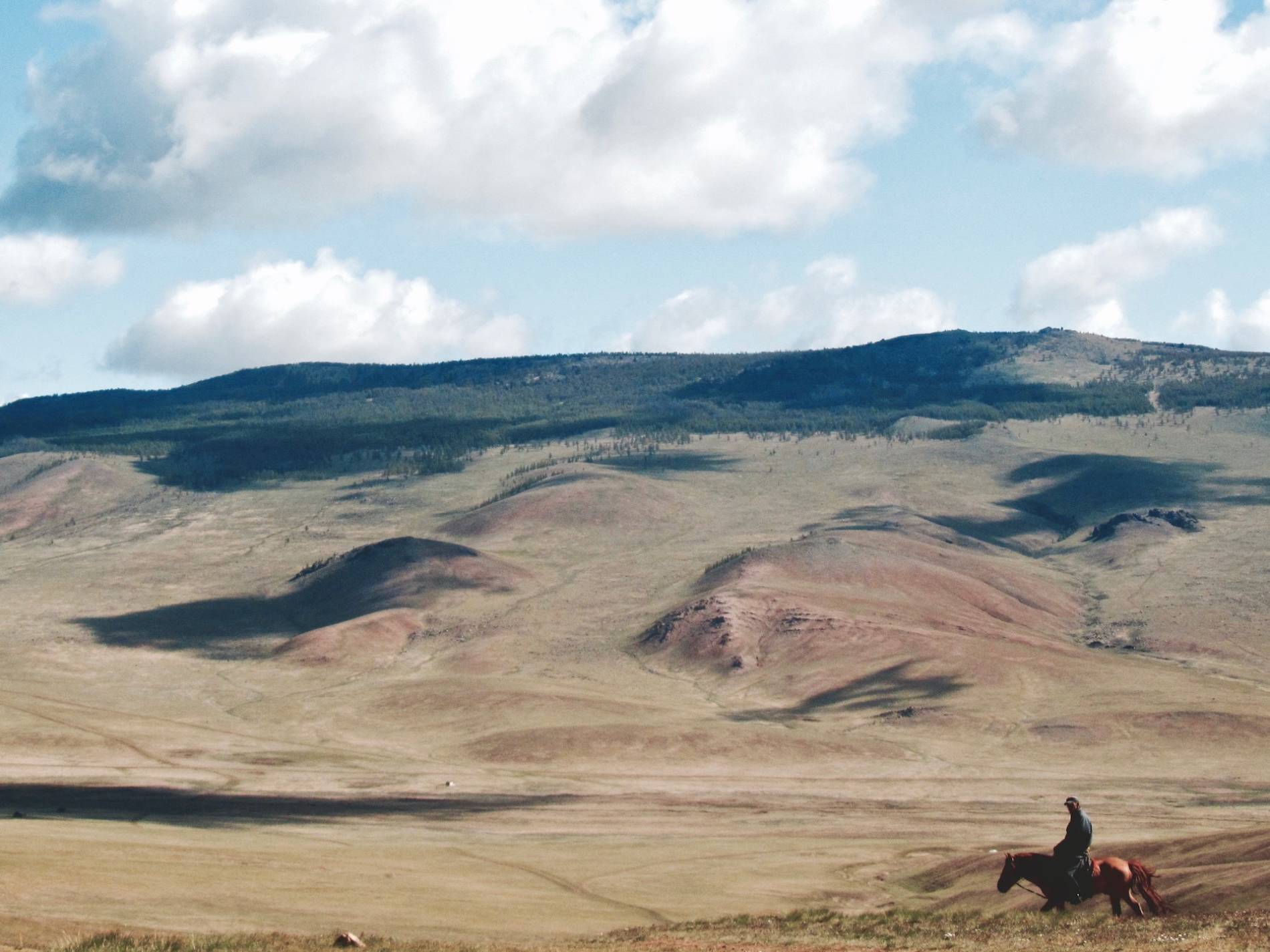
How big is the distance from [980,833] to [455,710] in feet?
201

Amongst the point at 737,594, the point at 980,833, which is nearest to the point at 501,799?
the point at 980,833

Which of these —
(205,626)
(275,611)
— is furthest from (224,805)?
(275,611)

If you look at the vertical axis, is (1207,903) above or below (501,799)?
above

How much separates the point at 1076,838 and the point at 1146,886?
3541 mm

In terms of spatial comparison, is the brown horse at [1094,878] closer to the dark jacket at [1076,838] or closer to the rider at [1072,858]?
the rider at [1072,858]

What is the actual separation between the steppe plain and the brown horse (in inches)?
93.4

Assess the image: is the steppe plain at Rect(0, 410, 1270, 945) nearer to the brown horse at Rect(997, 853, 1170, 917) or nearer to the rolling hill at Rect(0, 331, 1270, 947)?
the rolling hill at Rect(0, 331, 1270, 947)

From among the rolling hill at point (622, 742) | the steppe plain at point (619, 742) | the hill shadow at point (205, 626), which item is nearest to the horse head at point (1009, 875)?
the rolling hill at point (622, 742)

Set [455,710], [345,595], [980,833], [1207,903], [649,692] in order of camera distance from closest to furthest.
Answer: [1207,903] → [980,833] → [455,710] → [649,692] → [345,595]

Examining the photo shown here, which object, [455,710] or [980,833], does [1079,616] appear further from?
[980,833]

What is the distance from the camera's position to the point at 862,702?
131 metres

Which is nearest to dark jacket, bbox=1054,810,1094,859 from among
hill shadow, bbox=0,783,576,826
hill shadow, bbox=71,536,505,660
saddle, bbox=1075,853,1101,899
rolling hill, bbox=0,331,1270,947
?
saddle, bbox=1075,853,1101,899

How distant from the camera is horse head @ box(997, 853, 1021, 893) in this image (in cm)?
3656

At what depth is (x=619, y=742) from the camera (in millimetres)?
113375
